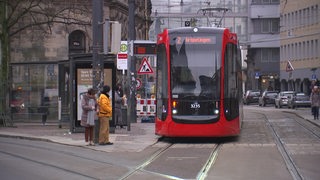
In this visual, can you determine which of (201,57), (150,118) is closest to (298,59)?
(150,118)

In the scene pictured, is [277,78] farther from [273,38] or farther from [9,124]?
[9,124]

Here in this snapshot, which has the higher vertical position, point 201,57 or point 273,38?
point 273,38

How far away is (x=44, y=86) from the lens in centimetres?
3048

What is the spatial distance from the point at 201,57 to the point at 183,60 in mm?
588

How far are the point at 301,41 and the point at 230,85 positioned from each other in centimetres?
5488

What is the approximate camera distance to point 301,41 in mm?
73062

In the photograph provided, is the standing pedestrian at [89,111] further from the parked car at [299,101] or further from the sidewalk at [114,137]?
the parked car at [299,101]

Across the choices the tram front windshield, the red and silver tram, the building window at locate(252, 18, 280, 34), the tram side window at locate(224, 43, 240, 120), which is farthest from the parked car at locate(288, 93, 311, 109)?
the building window at locate(252, 18, 280, 34)

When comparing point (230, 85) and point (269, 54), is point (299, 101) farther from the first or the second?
point (269, 54)

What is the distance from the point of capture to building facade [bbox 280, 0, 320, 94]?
67.8 meters

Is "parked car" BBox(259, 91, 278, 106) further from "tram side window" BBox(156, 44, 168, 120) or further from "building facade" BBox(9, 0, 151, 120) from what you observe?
"tram side window" BBox(156, 44, 168, 120)

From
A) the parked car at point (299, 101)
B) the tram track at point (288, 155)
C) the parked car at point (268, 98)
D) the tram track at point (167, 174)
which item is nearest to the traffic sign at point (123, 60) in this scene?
the tram track at point (288, 155)

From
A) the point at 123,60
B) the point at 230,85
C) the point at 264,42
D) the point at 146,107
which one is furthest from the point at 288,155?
the point at 264,42

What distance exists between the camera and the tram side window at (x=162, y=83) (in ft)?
66.1
